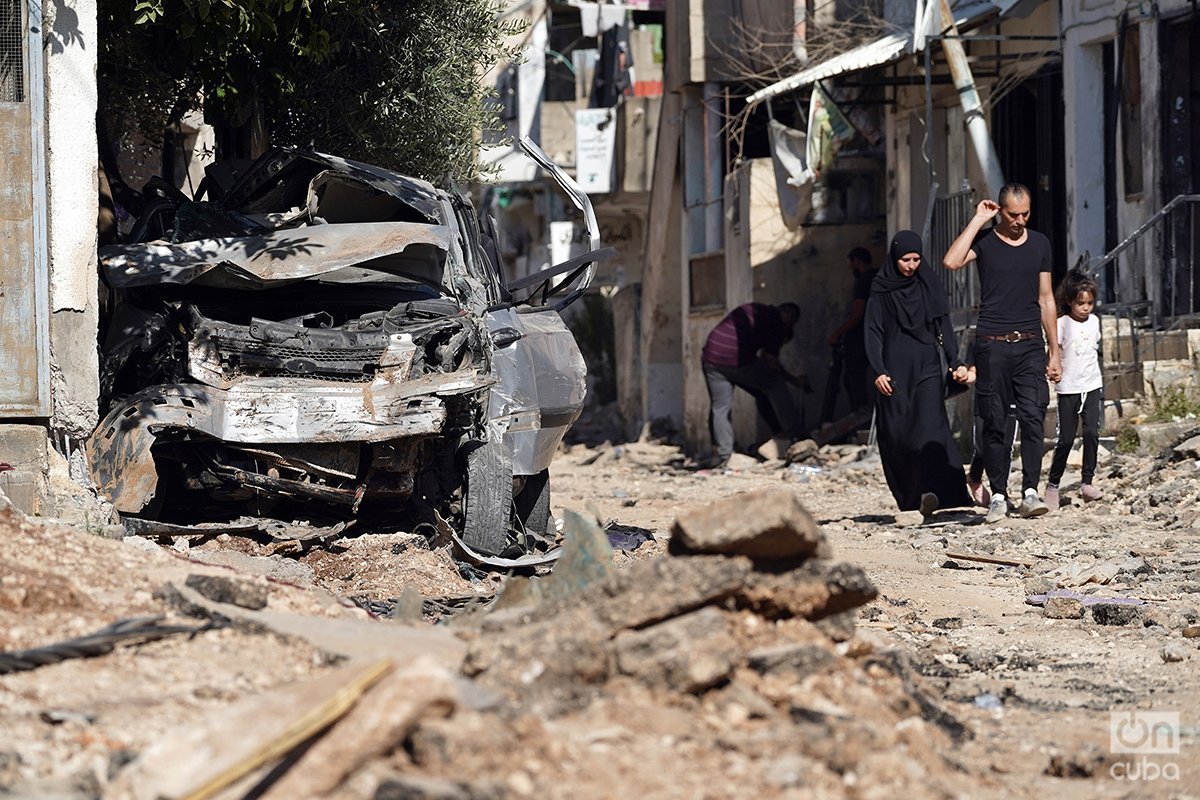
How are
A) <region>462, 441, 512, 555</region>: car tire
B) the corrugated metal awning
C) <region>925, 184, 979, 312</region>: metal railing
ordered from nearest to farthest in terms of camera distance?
<region>462, 441, 512, 555</region>: car tire → the corrugated metal awning → <region>925, 184, 979, 312</region>: metal railing

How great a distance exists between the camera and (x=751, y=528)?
432 centimetres

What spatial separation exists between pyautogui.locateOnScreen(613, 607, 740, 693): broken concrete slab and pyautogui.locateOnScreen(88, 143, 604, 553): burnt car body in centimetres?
316

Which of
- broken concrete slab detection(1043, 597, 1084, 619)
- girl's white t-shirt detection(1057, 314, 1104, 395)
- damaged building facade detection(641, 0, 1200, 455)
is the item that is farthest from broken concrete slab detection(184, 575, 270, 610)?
damaged building facade detection(641, 0, 1200, 455)

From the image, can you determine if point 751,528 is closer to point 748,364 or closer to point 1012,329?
point 1012,329

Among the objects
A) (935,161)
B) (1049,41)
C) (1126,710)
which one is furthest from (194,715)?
(935,161)

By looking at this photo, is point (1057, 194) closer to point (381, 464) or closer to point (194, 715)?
point (381, 464)

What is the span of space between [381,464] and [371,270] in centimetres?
118

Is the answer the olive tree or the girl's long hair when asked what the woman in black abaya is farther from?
the olive tree

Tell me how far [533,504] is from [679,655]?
4750 millimetres

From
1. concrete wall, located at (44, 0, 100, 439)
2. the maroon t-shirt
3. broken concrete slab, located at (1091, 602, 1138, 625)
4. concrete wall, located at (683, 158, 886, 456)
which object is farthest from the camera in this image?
concrete wall, located at (683, 158, 886, 456)

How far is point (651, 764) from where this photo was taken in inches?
143

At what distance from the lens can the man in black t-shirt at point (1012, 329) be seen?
9492 mm

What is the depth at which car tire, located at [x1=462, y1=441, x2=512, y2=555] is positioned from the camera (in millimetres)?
7535

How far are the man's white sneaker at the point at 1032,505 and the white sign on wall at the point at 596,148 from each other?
18865 millimetres
